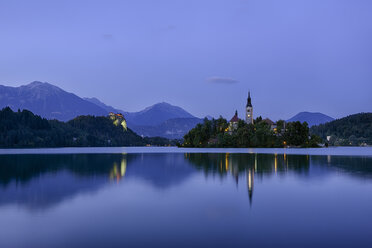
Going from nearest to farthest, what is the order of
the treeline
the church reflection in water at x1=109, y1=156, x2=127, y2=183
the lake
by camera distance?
the lake, the church reflection in water at x1=109, y1=156, x2=127, y2=183, the treeline

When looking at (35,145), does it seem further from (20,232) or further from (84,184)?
(20,232)

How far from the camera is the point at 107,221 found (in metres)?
15.9

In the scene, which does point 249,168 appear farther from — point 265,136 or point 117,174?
point 265,136

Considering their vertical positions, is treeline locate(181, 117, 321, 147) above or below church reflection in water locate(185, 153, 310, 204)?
above

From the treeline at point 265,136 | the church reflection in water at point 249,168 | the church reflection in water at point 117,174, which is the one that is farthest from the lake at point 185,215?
the treeline at point 265,136

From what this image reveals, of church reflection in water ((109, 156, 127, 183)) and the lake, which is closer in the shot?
the lake

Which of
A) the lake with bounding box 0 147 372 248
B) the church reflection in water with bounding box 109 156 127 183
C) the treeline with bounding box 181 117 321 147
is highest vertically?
the treeline with bounding box 181 117 321 147

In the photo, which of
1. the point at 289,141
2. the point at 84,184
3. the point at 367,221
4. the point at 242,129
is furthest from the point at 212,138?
the point at 367,221

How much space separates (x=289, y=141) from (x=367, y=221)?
162 meters

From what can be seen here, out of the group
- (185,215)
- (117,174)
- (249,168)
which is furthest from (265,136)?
(185,215)

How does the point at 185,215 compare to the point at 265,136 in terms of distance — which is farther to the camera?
the point at 265,136

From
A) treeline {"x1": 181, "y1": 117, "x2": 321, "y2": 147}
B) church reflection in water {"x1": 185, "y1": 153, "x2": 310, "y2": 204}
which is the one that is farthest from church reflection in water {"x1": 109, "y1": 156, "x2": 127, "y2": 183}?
treeline {"x1": 181, "y1": 117, "x2": 321, "y2": 147}

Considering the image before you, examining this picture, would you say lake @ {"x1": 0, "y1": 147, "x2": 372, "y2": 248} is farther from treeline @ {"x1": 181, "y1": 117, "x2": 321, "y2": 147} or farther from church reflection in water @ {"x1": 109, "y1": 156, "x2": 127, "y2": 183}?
treeline @ {"x1": 181, "y1": 117, "x2": 321, "y2": 147}

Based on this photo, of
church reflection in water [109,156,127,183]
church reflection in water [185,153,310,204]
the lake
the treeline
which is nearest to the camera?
the lake
